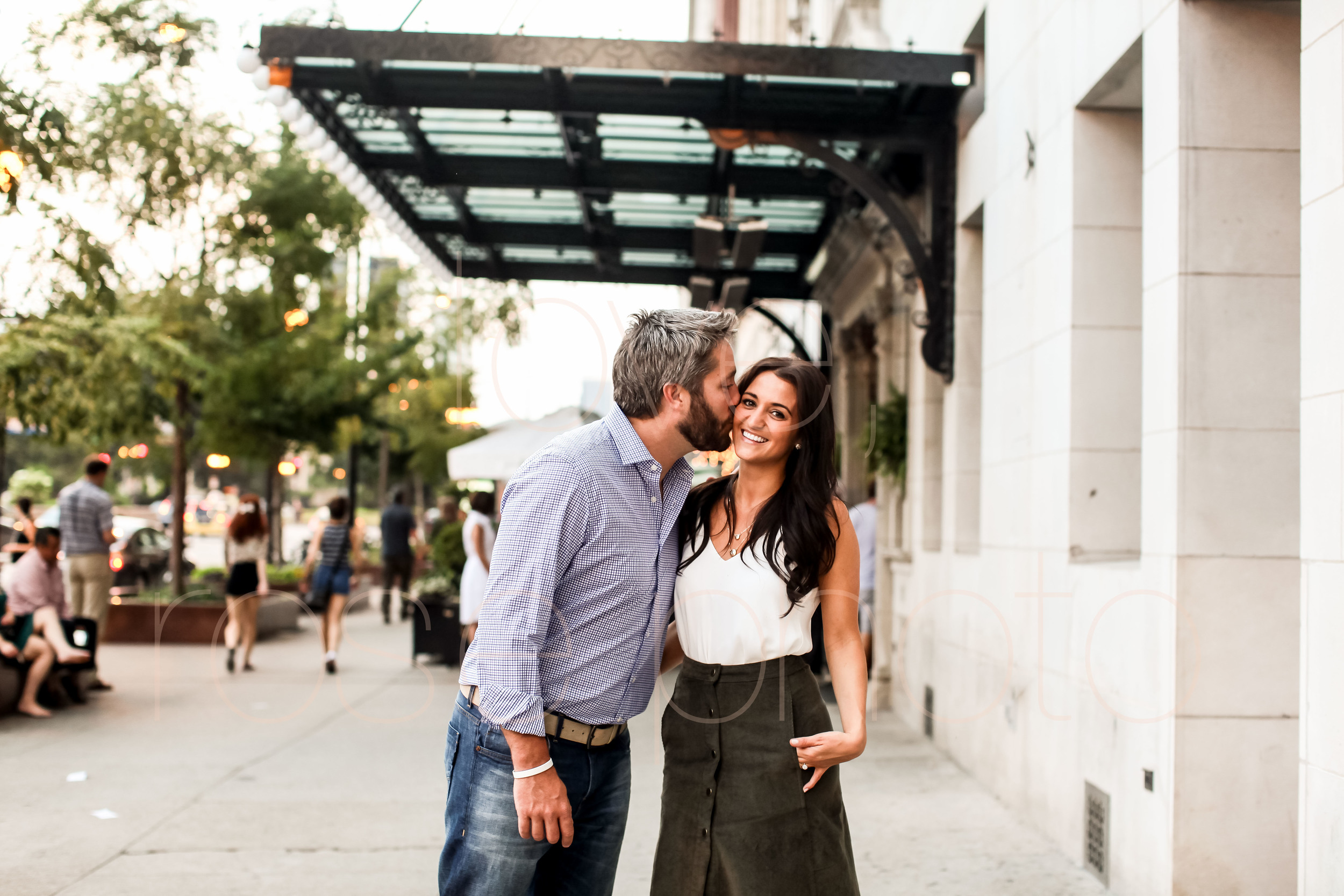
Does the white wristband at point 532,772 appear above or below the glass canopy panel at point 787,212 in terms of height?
below

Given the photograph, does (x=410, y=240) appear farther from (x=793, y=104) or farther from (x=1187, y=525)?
(x=1187, y=525)

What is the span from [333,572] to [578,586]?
32.4 ft

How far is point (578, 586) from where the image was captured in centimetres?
270


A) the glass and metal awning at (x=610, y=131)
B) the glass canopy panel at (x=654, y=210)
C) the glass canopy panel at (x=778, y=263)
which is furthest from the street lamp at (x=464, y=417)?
the glass and metal awning at (x=610, y=131)

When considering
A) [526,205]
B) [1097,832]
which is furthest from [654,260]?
[1097,832]

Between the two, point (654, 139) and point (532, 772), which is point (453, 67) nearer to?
point (654, 139)

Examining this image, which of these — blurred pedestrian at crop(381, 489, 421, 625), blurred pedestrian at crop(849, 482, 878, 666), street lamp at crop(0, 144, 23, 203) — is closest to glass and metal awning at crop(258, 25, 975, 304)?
street lamp at crop(0, 144, 23, 203)

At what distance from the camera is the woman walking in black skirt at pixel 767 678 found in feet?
9.06

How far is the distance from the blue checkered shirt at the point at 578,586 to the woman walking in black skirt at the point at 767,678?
0.14 meters

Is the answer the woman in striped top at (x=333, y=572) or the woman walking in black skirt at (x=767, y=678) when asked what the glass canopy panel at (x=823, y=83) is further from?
the woman in striped top at (x=333, y=572)

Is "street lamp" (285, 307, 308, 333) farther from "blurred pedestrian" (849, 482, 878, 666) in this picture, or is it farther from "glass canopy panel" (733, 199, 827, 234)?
"blurred pedestrian" (849, 482, 878, 666)

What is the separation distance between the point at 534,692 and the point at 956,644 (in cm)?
583

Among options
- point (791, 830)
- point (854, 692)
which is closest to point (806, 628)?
point (854, 692)

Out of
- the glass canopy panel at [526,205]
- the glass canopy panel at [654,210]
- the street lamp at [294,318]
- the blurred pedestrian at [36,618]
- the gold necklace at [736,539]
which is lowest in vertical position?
the blurred pedestrian at [36,618]
